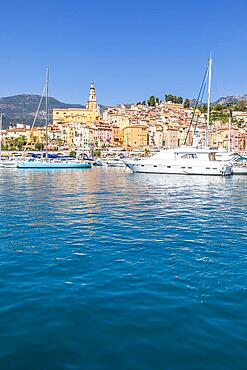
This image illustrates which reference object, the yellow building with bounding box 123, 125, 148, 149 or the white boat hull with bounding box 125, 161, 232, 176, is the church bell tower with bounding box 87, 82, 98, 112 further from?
the white boat hull with bounding box 125, 161, 232, 176

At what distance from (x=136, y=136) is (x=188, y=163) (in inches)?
3593

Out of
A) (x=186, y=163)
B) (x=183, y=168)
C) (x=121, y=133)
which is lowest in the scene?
(x=183, y=168)

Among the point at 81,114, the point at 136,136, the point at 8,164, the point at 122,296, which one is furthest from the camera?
the point at 81,114

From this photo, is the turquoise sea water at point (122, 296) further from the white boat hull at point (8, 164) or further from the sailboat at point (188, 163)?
the white boat hull at point (8, 164)

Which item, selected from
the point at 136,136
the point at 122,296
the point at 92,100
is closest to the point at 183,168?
the point at 122,296

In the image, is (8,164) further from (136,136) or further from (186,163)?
(136,136)

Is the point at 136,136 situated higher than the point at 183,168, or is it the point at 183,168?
the point at 136,136

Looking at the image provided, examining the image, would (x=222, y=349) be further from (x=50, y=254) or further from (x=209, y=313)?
(x=50, y=254)

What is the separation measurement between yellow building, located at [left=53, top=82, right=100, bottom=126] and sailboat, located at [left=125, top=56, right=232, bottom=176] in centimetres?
11360

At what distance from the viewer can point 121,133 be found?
15125 centimetres

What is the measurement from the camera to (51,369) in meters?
4.31

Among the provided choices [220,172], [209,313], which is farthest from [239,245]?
[220,172]

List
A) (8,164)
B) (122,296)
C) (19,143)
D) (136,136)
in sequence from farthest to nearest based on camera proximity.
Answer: (136,136)
(19,143)
(8,164)
(122,296)

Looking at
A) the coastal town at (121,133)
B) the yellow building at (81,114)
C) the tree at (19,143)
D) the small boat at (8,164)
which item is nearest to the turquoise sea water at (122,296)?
the small boat at (8,164)
